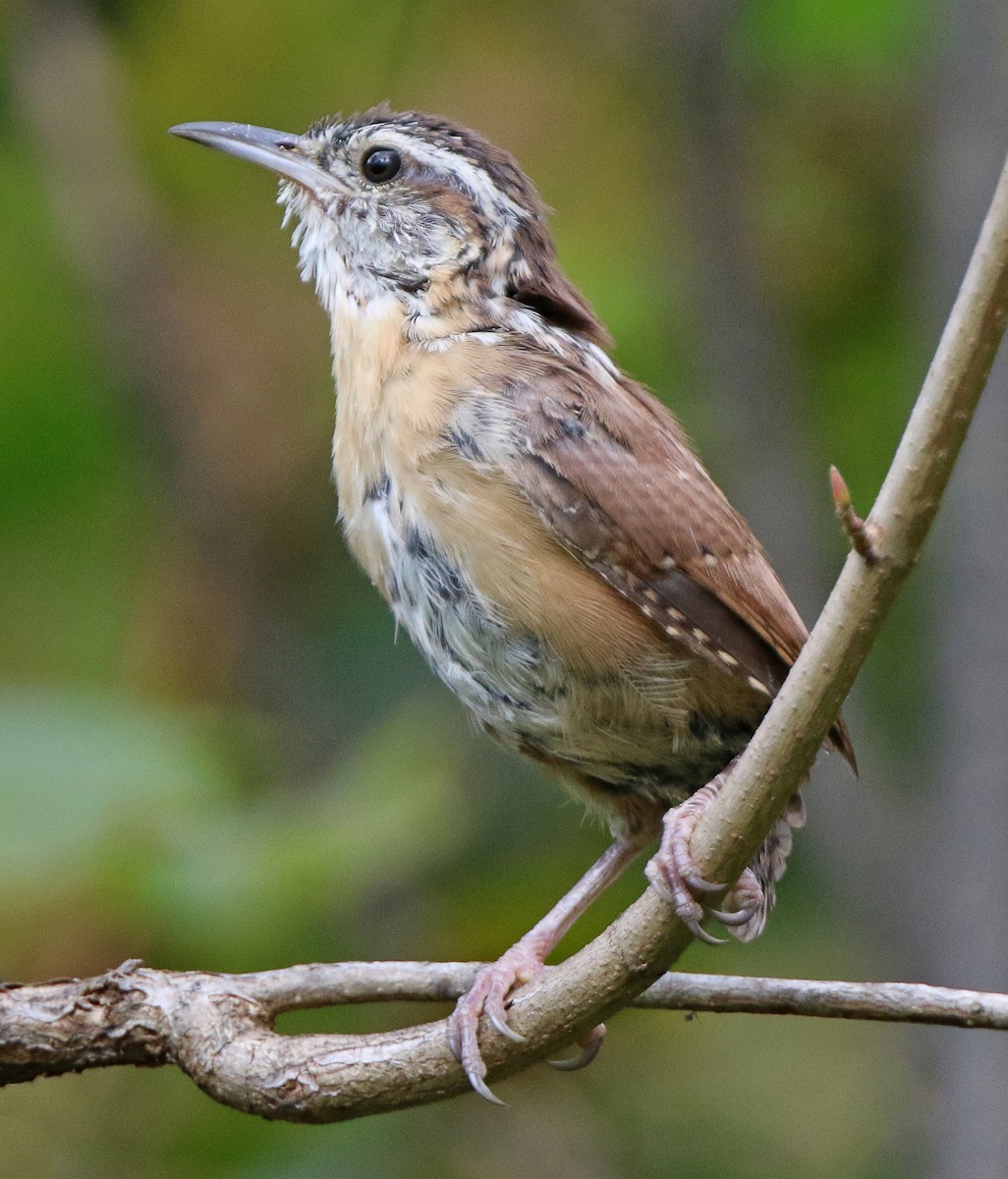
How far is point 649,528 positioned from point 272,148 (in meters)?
1.71

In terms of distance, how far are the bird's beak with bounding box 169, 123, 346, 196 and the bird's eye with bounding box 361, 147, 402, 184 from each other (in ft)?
0.28

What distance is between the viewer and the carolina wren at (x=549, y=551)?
11.3 feet

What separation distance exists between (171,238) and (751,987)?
452cm

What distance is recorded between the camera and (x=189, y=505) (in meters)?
6.26

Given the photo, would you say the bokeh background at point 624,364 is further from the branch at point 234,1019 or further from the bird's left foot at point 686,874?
the bird's left foot at point 686,874

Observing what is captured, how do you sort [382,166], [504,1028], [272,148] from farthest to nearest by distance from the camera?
[272,148] < [382,166] < [504,1028]

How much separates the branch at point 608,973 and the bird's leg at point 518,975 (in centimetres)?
4

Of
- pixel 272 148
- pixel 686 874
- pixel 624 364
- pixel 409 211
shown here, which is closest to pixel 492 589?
pixel 686 874

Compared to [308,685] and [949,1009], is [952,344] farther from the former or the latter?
[308,685]

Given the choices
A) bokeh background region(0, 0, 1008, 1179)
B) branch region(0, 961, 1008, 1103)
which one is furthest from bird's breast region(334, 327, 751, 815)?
bokeh background region(0, 0, 1008, 1179)

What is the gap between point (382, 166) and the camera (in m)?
4.33

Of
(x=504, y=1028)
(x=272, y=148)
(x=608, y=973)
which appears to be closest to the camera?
(x=608, y=973)

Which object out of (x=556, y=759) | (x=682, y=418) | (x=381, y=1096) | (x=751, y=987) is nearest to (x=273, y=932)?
(x=556, y=759)

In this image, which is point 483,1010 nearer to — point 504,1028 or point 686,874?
point 504,1028
